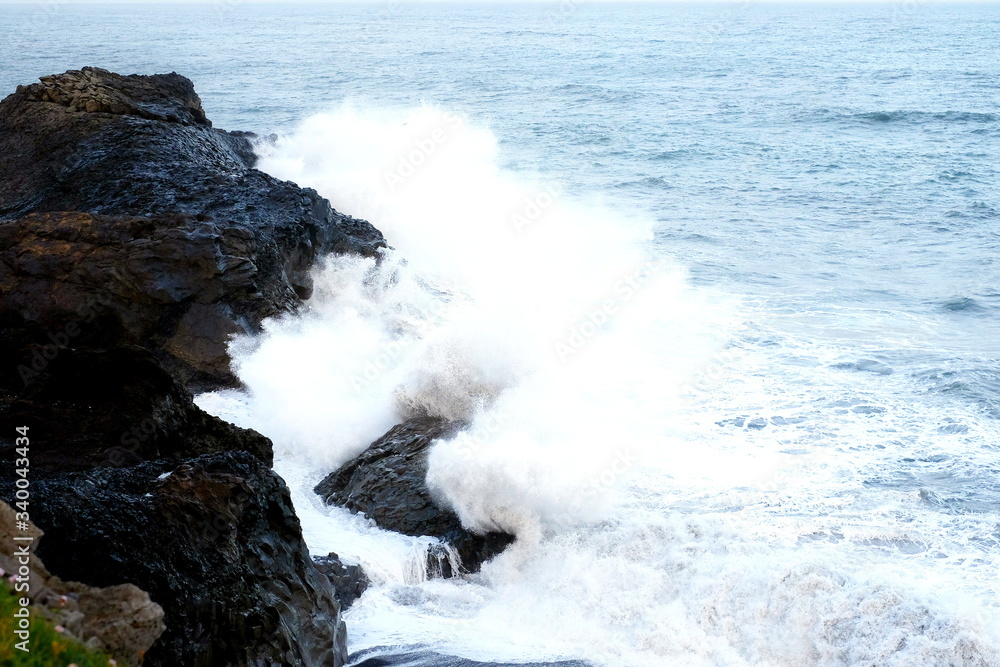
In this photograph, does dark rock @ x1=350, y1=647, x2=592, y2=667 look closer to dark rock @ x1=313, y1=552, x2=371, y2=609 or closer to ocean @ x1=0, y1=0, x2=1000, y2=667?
ocean @ x1=0, y1=0, x2=1000, y2=667

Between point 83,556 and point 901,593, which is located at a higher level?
point 83,556

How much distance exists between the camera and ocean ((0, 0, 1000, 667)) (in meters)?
6.51

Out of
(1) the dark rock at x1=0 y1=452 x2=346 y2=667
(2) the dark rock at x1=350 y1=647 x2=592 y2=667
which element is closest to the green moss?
(1) the dark rock at x1=0 y1=452 x2=346 y2=667

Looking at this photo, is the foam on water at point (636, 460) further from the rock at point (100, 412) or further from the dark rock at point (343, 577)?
the rock at point (100, 412)

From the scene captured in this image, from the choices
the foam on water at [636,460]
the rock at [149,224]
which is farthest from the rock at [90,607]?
the rock at [149,224]

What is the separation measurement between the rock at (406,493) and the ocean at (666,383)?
155mm

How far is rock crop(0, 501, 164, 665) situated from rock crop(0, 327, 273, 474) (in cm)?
149

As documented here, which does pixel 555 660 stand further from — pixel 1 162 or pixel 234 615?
pixel 1 162

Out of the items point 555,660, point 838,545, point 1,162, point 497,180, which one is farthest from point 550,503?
point 497,180

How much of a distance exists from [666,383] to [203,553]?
690 cm

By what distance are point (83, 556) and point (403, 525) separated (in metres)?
3.11

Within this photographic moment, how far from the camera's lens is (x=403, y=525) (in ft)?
24.5

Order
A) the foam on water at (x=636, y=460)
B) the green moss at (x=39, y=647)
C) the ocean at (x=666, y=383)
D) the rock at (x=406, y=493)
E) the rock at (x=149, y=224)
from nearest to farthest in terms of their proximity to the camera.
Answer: the green moss at (x=39, y=647) < the foam on water at (x=636, y=460) < the ocean at (x=666, y=383) < the rock at (x=406, y=493) < the rock at (x=149, y=224)

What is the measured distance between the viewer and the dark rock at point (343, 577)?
657 cm
